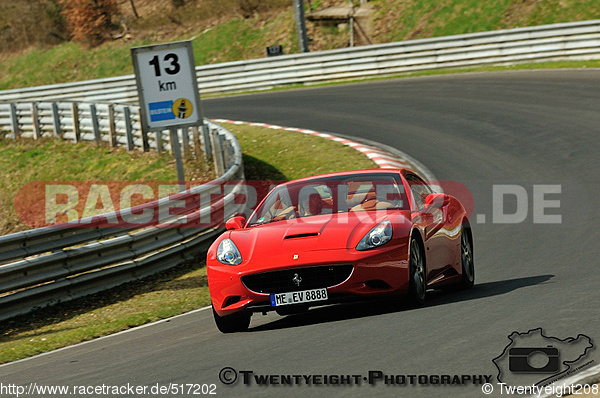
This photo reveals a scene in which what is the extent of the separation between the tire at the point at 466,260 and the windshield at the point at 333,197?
111 centimetres

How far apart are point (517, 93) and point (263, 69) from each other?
1270cm

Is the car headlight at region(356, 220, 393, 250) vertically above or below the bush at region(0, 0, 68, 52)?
above

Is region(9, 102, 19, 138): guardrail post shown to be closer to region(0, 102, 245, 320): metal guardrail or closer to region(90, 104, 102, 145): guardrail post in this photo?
region(90, 104, 102, 145): guardrail post

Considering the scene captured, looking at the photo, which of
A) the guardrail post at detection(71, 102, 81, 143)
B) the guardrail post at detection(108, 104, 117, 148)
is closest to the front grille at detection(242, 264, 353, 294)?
the guardrail post at detection(108, 104, 117, 148)

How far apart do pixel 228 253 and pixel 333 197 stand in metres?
1.24

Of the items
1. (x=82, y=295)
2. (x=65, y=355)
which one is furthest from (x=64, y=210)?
(x=65, y=355)

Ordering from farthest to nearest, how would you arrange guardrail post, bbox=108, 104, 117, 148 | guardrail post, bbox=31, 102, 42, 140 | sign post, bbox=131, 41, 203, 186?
1. guardrail post, bbox=31, 102, 42, 140
2. guardrail post, bbox=108, 104, 117, 148
3. sign post, bbox=131, 41, 203, 186

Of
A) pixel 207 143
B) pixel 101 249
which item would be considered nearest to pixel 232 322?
pixel 101 249

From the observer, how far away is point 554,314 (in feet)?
22.0

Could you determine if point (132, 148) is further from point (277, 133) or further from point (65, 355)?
point (65, 355)

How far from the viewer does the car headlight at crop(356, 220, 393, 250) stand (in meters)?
7.49

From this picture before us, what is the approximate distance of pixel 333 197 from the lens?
8.54 metres

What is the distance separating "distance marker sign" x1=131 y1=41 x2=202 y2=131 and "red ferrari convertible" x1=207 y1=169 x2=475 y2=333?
20.5ft

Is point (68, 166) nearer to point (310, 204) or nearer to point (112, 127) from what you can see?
point (112, 127)
